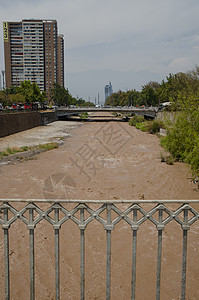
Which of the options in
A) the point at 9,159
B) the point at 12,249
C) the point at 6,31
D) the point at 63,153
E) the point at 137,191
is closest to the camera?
the point at 12,249

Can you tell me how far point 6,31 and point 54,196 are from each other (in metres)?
128

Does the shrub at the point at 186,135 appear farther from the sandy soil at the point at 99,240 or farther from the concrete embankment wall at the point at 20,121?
the concrete embankment wall at the point at 20,121

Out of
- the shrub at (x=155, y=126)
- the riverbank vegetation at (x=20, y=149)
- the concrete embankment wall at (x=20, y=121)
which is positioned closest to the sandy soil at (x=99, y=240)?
the riverbank vegetation at (x=20, y=149)

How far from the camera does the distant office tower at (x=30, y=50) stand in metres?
122

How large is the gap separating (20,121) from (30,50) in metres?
95.1

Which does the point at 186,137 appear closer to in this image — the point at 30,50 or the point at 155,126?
the point at 155,126

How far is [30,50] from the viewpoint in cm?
12394

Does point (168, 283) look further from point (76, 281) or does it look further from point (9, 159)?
point (9, 159)

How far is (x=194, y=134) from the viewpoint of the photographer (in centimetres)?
1391

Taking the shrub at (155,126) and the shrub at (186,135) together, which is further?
the shrub at (155,126)

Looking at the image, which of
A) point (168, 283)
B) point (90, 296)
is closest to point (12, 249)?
point (90, 296)

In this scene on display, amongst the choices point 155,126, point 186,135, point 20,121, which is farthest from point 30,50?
point 186,135

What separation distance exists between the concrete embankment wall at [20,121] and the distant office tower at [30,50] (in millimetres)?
73518

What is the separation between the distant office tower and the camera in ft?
399
